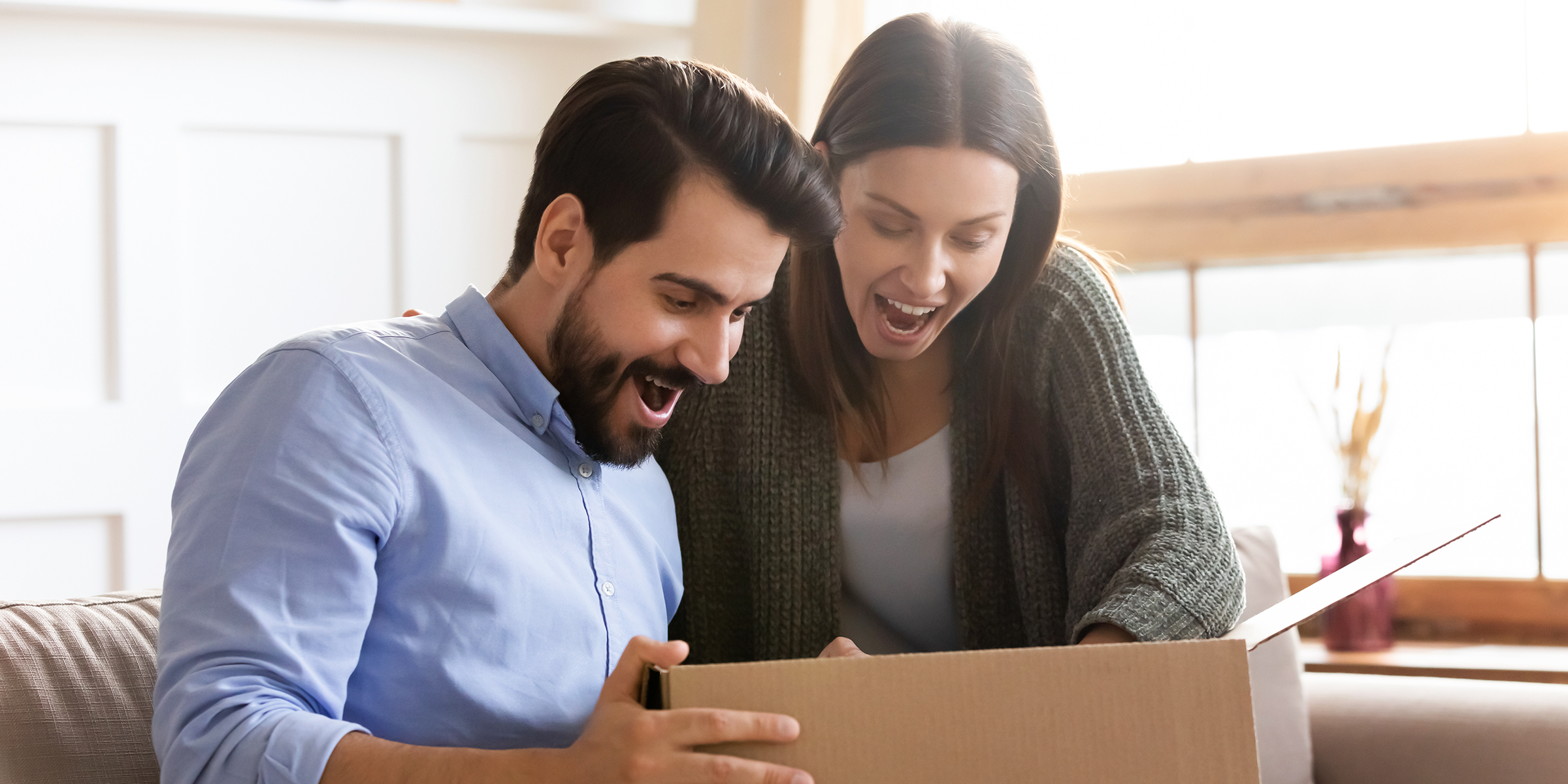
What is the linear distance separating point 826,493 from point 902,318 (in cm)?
21

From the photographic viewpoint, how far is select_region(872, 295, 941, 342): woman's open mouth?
4.34 ft

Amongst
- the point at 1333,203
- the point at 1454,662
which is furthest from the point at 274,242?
the point at 1454,662

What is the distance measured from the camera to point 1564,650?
206 centimetres

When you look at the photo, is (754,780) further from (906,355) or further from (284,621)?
(906,355)

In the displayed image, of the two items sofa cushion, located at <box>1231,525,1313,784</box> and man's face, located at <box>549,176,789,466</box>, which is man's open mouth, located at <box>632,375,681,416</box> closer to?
man's face, located at <box>549,176,789,466</box>

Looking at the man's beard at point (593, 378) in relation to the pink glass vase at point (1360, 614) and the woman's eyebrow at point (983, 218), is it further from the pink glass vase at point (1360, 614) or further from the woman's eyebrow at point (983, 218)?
the pink glass vase at point (1360, 614)

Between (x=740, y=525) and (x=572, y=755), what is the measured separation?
63 cm

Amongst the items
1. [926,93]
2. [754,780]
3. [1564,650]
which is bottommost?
[1564,650]

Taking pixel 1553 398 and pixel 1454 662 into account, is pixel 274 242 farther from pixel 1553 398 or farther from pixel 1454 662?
→ pixel 1553 398

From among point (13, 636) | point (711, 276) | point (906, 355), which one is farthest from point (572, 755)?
point (906, 355)

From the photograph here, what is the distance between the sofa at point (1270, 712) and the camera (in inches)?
39.9

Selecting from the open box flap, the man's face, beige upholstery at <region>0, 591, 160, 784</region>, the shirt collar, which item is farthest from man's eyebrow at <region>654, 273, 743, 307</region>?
beige upholstery at <region>0, 591, 160, 784</region>

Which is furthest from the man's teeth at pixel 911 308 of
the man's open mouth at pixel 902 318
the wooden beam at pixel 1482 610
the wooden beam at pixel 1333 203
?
the wooden beam at pixel 1482 610

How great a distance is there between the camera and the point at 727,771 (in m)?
0.73
